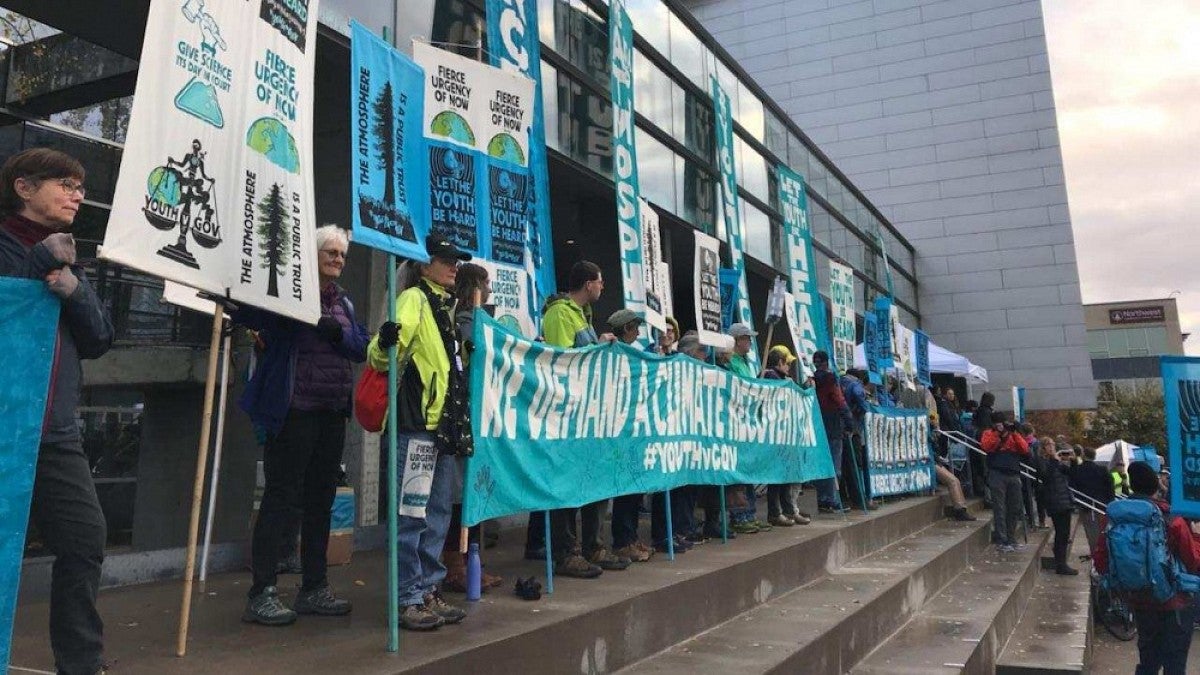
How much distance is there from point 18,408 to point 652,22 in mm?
12907

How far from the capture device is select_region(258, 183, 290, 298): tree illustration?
3340 mm

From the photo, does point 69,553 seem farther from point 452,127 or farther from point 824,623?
point 824,623

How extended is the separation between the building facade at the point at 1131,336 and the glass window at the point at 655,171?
6782 cm

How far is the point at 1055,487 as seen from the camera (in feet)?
36.4

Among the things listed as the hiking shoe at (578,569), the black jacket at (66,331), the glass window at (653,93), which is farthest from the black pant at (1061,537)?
the black jacket at (66,331)

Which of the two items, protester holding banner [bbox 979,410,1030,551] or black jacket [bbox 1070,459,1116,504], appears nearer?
protester holding banner [bbox 979,410,1030,551]

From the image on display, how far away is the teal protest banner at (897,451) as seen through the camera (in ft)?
32.7

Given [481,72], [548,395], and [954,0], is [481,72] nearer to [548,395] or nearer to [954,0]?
[548,395]

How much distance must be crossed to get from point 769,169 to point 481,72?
587 inches

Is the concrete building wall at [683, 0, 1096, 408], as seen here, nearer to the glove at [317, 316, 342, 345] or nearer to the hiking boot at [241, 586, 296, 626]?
the glove at [317, 316, 342, 345]

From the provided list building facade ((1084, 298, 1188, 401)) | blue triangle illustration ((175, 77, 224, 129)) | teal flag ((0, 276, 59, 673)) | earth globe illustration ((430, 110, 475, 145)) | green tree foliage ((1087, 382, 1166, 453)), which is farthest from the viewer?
building facade ((1084, 298, 1188, 401))

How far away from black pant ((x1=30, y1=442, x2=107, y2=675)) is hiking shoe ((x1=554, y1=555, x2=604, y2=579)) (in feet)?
9.03

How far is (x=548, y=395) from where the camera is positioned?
14.8 feet

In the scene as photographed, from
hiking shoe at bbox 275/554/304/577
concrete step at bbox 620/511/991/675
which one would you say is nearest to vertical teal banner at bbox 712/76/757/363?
concrete step at bbox 620/511/991/675
